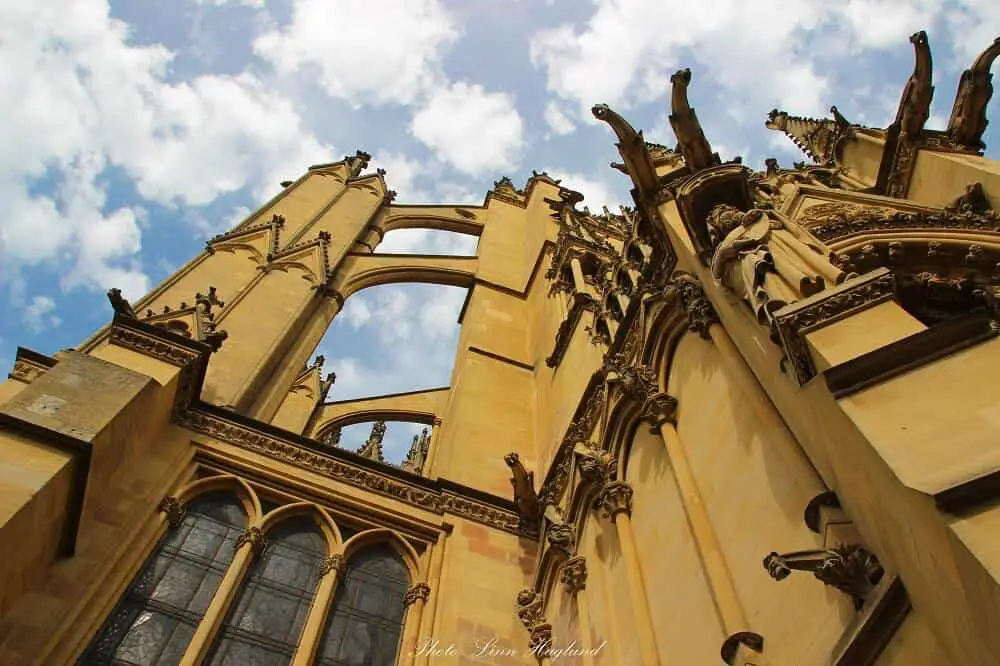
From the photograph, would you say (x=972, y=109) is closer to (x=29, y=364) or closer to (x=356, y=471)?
(x=356, y=471)

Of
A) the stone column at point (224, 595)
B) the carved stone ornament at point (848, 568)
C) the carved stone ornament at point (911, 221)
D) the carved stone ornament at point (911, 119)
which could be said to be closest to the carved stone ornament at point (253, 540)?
the stone column at point (224, 595)

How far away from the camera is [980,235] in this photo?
22.0ft

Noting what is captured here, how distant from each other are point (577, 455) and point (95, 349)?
4429 millimetres

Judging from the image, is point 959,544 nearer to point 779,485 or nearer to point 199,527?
point 779,485

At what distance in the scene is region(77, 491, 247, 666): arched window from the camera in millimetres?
5227

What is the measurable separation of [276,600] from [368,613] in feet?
2.48

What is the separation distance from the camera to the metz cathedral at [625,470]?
2934 millimetres

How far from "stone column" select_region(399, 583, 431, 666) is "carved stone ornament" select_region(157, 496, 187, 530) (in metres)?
2.00

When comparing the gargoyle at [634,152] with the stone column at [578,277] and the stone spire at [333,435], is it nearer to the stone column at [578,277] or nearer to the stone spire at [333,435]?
the stone column at [578,277]

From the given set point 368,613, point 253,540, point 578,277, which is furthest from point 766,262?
point 578,277

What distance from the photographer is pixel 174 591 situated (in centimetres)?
580

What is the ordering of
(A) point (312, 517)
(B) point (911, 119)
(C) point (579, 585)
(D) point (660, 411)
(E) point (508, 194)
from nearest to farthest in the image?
(D) point (660, 411) < (C) point (579, 585) < (A) point (312, 517) < (B) point (911, 119) < (E) point (508, 194)

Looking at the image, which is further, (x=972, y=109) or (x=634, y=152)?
(x=972, y=109)

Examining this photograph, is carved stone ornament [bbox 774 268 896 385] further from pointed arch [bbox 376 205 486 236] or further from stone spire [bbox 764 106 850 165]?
pointed arch [bbox 376 205 486 236]
